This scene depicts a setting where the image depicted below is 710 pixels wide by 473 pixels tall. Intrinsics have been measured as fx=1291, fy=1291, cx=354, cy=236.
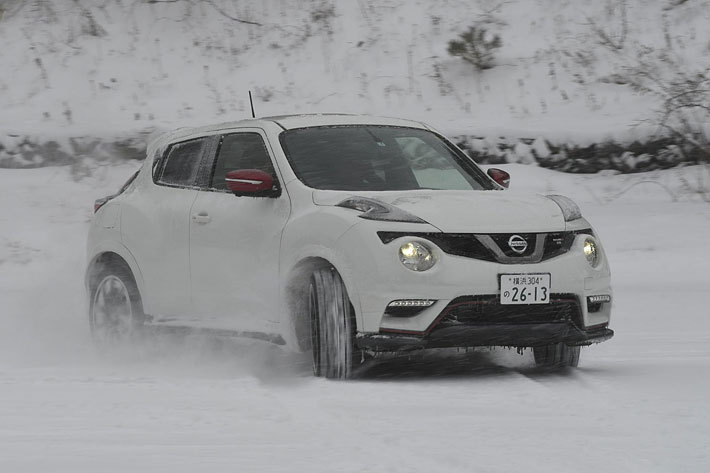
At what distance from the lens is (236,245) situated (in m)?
7.73

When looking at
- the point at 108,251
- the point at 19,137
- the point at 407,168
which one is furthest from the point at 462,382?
the point at 19,137

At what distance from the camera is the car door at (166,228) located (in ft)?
27.0

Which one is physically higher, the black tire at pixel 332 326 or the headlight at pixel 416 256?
the headlight at pixel 416 256

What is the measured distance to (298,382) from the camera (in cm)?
704

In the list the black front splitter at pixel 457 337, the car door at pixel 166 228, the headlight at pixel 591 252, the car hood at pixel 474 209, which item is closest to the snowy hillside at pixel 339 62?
the car door at pixel 166 228

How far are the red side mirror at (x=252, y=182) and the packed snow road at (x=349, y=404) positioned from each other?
1.07 metres

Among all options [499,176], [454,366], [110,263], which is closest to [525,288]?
[454,366]

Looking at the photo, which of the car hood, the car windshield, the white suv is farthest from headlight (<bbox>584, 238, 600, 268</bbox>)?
the car windshield

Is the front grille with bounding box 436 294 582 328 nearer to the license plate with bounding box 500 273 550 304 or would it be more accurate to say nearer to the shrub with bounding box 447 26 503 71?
the license plate with bounding box 500 273 550 304

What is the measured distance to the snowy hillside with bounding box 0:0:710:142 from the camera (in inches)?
669

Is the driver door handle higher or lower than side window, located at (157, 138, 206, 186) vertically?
lower

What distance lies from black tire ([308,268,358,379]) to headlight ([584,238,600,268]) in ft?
4.68

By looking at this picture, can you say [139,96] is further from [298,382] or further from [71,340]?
[298,382]

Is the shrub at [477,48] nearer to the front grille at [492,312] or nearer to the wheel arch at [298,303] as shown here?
the wheel arch at [298,303]
